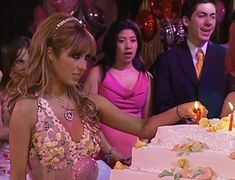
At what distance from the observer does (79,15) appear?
462 centimetres

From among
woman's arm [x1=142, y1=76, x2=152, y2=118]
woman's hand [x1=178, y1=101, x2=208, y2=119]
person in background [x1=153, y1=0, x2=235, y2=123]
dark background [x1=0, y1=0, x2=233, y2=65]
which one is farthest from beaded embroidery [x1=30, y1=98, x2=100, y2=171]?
Answer: dark background [x1=0, y1=0, x2=233, y2=65]

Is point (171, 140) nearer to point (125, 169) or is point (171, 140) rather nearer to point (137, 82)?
point (125, 169)

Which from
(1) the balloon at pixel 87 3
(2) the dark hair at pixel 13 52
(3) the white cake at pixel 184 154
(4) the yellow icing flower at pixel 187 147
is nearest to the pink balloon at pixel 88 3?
(1) the balloon at pixel 87 3

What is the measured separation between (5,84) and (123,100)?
0.69 m

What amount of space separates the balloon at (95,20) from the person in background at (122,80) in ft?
1.88

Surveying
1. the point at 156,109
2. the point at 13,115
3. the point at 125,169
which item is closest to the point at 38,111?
the point at 13,115

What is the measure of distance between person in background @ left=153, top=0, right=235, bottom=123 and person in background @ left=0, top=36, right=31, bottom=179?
2.64ft

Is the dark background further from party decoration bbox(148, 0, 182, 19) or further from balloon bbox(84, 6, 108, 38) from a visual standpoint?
balloon bbox(84, 6, 108, 38)

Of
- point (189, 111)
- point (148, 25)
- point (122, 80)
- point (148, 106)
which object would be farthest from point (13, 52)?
point (189, 111)

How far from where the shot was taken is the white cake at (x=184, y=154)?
2164 millimetres

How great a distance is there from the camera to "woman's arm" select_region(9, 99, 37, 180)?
8.13 feet

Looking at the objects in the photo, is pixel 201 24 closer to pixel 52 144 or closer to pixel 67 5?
pixel 67 5

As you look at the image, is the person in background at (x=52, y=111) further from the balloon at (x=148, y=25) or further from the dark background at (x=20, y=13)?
the dark background at (x=20, y=13)

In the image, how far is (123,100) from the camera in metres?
3.97
